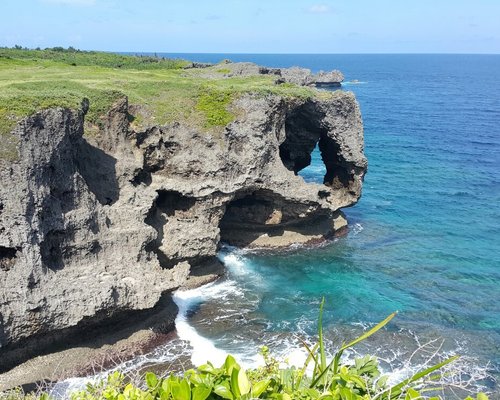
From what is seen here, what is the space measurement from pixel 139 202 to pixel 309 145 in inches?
807

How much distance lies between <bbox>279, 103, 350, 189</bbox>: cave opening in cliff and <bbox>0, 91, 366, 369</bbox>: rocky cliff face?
0.13m

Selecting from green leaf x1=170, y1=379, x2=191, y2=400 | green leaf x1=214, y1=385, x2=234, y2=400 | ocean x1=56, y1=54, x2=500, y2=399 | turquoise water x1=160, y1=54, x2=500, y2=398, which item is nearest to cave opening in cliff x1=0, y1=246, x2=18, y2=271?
ocean x1=56, y1=54, x2=500, y2=399

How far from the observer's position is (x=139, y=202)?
31.2 metres

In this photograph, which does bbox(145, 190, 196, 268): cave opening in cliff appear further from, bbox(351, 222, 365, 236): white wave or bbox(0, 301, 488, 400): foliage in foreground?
bbox(0, 301, 488, 400): foliage in foreground

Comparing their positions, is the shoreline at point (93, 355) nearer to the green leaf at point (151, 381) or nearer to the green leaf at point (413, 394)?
the green leaf at point (151, 381)

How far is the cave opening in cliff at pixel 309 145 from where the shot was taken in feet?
143

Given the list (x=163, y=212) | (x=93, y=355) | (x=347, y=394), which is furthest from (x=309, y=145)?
(x=347, y=394)

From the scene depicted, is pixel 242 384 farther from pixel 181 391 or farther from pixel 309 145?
pixel 309 145

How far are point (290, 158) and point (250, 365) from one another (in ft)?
80.4

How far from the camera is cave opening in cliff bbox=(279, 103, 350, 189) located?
143 ft

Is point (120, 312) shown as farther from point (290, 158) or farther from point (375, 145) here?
point (375, 145)

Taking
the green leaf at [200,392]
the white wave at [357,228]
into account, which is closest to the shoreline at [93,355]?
the green leaf at [200,392]

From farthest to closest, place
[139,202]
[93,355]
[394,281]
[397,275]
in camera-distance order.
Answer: [397,275]
[394,281]
[139,202]
[93,355]

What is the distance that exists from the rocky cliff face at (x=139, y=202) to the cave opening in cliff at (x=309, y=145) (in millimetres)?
135
